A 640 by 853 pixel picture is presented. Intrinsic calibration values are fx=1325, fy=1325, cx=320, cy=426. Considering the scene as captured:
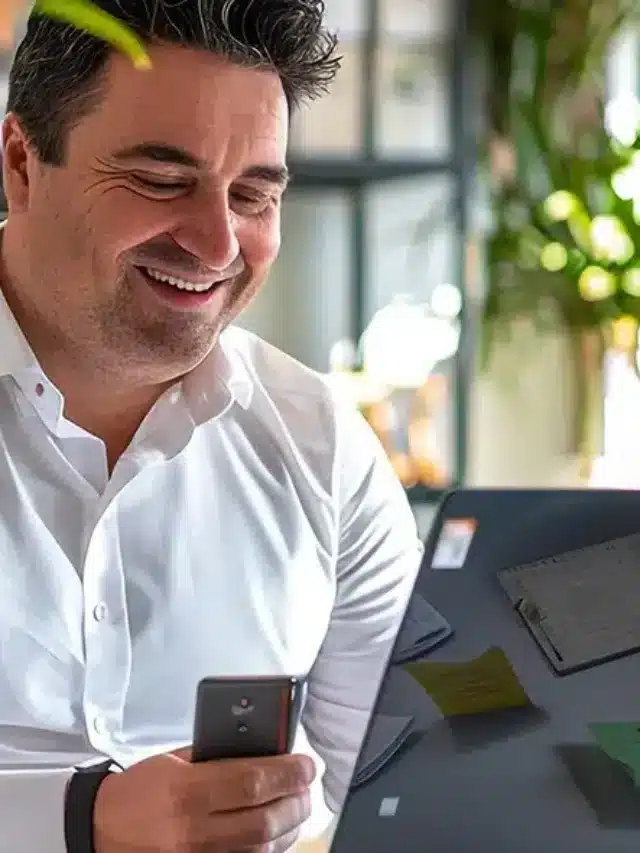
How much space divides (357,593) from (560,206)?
2.29m

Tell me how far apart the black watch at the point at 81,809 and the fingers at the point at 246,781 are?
0.11 meters

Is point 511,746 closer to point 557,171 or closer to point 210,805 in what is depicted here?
point 210,805

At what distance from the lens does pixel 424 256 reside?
3.21 m

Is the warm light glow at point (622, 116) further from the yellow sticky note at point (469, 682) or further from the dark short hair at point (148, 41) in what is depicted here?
the yellow sticky note at point (469, 682)

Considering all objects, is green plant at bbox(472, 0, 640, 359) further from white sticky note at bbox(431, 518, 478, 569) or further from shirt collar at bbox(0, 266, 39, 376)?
white sticky note at bbox(431, 518, 478, 569)

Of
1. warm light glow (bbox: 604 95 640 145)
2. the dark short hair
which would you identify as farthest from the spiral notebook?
warm light glow (bbox: 604 95 640 145)

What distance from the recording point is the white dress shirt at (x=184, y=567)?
3.36 ft

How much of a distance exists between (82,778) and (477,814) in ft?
1.14

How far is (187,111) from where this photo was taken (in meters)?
0.99

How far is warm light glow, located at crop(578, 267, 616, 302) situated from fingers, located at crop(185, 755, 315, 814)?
260cm

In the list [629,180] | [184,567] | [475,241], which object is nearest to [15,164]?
Result: [184,567]

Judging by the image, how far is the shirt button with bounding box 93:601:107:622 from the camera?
3.37 ft

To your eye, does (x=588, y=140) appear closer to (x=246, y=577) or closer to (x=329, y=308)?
(x=329, y=308)

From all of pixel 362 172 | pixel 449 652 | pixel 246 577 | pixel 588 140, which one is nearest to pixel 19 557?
pixel 246 577
